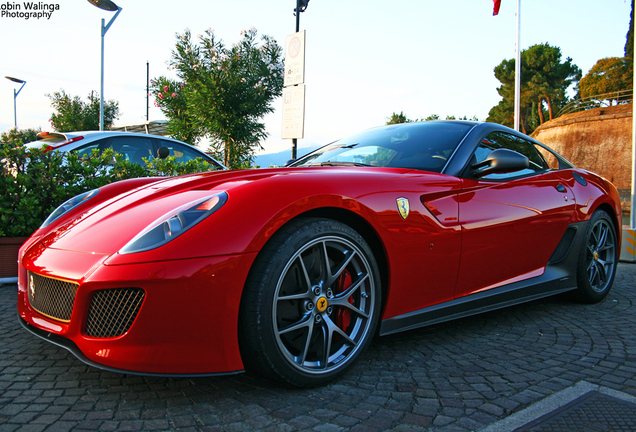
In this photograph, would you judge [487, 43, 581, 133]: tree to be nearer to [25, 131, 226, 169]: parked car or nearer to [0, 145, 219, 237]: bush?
[25, 131, 226, 169]: parked car

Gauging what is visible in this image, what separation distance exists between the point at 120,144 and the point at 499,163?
5366 millimetres

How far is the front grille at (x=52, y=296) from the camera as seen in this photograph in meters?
1.86

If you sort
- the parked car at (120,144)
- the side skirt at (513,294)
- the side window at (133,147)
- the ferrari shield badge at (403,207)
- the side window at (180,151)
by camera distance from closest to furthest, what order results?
the ferrari shield badge at (403,207) → the side skirt at (513,294) → the parked car at (120,144) → the side window at (133,147) → the side window at (180,151)

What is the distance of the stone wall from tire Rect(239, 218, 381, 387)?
3558 cm

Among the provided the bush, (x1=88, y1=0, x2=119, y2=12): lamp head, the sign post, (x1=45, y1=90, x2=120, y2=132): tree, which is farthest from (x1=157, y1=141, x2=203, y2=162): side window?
(x1=45, y1=90, x2=120, y2=132): tree

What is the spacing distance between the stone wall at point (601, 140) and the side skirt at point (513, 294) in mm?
33527

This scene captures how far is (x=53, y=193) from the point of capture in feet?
14.4

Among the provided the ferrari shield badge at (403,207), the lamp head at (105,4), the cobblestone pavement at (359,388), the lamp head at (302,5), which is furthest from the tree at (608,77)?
the ferrari shield badge at (403,207)

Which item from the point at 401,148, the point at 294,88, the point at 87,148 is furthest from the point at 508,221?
the point at 294,88

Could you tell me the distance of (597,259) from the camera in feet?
12.7

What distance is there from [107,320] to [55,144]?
5.01 metres

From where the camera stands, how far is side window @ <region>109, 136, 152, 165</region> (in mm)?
6355

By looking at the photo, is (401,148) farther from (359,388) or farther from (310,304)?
(359,388)

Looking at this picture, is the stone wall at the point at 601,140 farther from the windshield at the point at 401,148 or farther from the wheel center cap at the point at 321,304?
the wheel center cap at the point at 321,304
